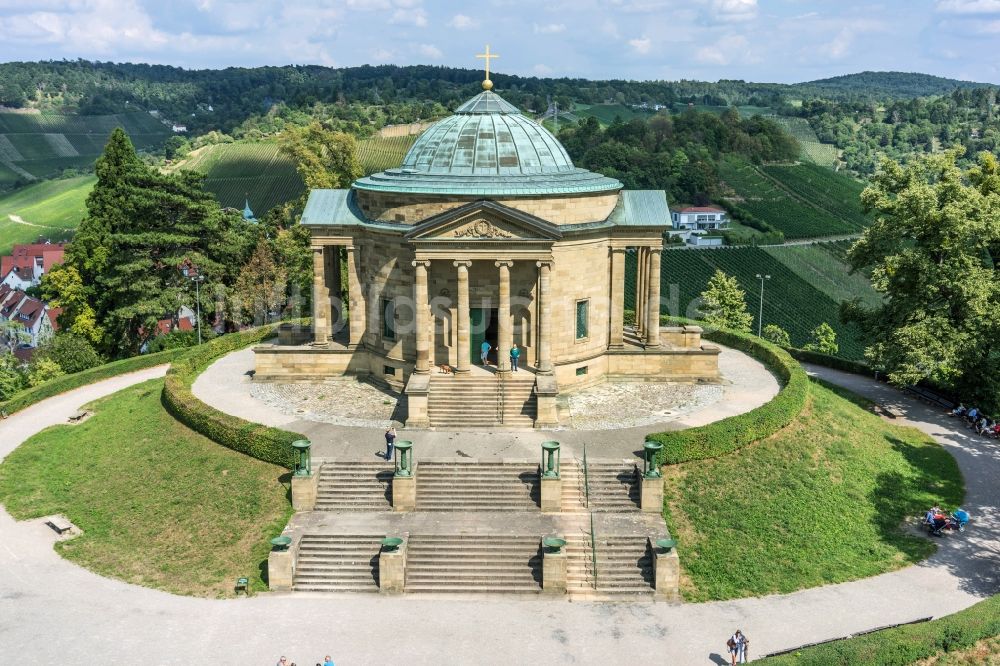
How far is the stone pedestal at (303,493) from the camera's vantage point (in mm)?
36719

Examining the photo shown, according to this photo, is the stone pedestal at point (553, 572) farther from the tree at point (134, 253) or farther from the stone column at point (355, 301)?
the tree at point (134, 253)

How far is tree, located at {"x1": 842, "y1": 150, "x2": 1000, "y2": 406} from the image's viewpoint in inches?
1940

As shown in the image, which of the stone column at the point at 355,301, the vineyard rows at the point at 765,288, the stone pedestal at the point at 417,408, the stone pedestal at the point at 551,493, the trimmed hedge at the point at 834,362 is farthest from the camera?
the vineyard rows at the point at 765,288

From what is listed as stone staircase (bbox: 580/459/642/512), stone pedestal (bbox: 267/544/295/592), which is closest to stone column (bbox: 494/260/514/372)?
stone staircase (bbox: 580/459/642/512)

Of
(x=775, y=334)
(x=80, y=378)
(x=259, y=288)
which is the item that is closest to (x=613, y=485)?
(x=80, y=378)

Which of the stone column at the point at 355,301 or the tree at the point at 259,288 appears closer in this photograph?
the stone column at the point at 355,301

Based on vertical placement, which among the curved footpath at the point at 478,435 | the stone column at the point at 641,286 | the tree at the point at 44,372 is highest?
the stone column at the point at 641,286

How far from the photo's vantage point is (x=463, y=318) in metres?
45.1

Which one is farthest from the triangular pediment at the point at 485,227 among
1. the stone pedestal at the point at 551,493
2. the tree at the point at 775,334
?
the tree at the point at 775,334

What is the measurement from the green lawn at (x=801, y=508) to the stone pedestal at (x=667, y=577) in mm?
574

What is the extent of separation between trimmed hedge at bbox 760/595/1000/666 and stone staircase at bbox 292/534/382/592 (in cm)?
1516

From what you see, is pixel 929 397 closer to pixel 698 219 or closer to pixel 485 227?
pixel 485 227

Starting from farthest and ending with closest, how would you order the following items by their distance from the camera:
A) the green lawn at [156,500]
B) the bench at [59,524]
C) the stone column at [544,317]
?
1. the stone column at [544,317]
2. the bench at [59,524]
3. the green lawn at [156,500]

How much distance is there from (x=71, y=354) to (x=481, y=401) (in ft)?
119
